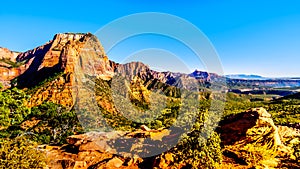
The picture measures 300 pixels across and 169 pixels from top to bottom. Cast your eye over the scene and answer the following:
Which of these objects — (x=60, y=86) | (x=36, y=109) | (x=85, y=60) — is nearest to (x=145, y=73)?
(x=85, y=60)

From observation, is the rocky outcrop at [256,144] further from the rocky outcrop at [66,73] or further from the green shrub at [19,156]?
the rocky outcrop at [66,73]

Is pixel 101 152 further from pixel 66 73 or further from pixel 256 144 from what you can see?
pixel 66 73

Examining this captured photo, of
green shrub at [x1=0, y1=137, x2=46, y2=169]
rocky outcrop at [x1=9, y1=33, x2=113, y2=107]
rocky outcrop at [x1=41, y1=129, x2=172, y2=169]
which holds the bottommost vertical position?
rocky outcrop at [x1=41, y1=129, x2=172, y2=169]

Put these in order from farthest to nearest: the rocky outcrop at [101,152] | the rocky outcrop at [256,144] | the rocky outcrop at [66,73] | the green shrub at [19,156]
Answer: the rocky outcrop at [66,73] < the rocky outcrop at [101,152] < the rocky outcrop at [256,144] < the green shrub at [19,156]

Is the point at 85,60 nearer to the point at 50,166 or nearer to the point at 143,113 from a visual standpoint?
the point at 143,113

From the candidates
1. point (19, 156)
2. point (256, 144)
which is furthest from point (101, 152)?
point (256, 144)

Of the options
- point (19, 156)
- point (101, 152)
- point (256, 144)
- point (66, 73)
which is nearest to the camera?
point (19, 156)

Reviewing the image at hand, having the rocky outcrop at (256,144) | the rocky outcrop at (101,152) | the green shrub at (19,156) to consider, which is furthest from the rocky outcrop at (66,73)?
the rocky outcrop at (256,144)

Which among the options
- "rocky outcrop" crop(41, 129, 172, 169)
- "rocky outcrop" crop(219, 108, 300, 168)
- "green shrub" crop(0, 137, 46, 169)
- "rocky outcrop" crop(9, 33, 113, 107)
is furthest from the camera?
"rocky outcrop" crop(9, 33, 113, 107)

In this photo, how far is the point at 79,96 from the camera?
106 metres

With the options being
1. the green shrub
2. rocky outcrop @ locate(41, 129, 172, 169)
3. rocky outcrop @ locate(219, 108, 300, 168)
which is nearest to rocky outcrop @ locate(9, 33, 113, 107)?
rocky outcrop @ locate(41, 129, 172, 169)

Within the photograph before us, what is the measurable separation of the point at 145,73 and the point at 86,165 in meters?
170

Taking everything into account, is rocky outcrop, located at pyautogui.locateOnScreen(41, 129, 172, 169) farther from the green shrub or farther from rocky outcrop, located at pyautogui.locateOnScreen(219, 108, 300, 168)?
rocky outcrop, located at pyautogui.locateOnScreen(219, 108, 300, 168)

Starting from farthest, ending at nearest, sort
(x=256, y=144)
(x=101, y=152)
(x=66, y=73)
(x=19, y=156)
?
(x=66, y=73) → (x=101, y=152) → (x=256, y=144) → (x=19, y=156)
